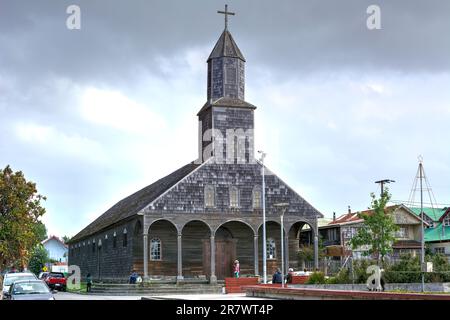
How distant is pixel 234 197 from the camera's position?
50500mm

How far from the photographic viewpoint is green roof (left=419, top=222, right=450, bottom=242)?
72500 millimetres

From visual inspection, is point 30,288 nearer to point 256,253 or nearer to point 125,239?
point 256,253

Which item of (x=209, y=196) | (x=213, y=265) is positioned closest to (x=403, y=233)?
(x=209, y=196)

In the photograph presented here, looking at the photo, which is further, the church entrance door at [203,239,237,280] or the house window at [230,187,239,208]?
the church entrance door at [203,239,237,280]

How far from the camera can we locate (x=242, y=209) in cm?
5041

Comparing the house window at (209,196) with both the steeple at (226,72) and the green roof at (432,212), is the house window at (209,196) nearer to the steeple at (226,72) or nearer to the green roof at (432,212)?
the steeple at (226,72)

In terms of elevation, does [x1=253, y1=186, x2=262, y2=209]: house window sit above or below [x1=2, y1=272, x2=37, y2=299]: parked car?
above

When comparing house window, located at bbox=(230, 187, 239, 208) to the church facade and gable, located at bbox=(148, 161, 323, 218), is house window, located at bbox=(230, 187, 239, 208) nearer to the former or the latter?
the church facade

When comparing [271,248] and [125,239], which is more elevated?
[125,239]

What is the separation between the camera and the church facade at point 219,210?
1938 inches

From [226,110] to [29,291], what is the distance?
99.6 feet

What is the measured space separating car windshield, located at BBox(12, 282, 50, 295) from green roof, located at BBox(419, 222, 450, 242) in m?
55.3

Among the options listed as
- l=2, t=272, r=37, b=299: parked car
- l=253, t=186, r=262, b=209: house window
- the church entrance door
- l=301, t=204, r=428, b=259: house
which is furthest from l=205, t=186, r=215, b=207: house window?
l=301, t=204, r=428, b=259: house

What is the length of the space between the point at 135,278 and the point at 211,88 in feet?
Answer: 52.5
